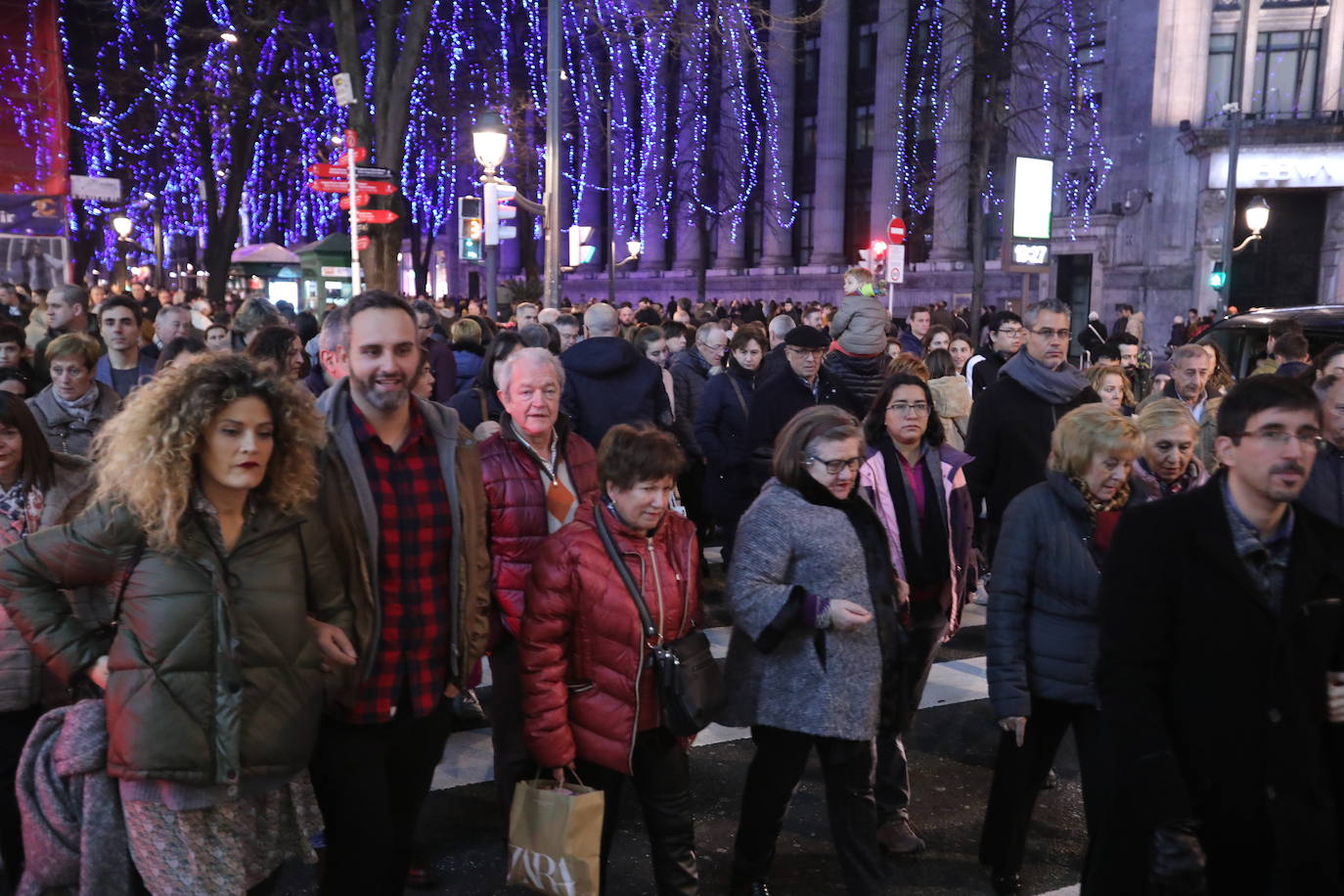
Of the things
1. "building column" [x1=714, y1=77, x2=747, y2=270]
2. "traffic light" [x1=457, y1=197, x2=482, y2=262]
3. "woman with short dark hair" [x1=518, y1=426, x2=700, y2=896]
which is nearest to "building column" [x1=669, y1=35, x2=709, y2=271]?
"building column" [x1=714, y1=77, x2=747, y2=270]

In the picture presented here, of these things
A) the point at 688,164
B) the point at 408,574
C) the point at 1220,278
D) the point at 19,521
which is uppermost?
the point at 688,164

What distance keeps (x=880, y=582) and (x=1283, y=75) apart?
112ft

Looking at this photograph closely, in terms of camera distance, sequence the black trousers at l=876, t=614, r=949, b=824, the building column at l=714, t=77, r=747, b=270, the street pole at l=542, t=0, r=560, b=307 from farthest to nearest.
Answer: the building column at l=714, t=77, r=747, b=270, the street pole at l=542, t=0, r=560, b=307, the black trousers at l=876, t=614, r=949, b=824

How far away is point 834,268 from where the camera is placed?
4856 centimetres

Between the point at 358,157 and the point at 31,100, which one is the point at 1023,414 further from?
the point at 31,100

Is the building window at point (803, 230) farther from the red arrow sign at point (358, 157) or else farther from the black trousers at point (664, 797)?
the black trousers at point (664, 797)

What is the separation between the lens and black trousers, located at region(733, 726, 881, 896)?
4.24 m

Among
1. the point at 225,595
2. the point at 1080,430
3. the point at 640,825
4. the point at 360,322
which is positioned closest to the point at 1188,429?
the point at 1080,430

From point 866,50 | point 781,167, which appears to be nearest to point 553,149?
point 781,167

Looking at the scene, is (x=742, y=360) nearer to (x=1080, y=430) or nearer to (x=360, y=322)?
(x=1080, y=430)

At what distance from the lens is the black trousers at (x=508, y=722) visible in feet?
14.4

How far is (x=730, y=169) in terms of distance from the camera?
50312mm

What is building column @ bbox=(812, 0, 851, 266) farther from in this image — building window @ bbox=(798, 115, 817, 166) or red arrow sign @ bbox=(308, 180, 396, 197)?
red arrow sign @ bbox=(308, 180, 396, 197)

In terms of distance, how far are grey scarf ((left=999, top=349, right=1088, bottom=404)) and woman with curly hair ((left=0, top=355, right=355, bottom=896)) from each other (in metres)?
4.26
